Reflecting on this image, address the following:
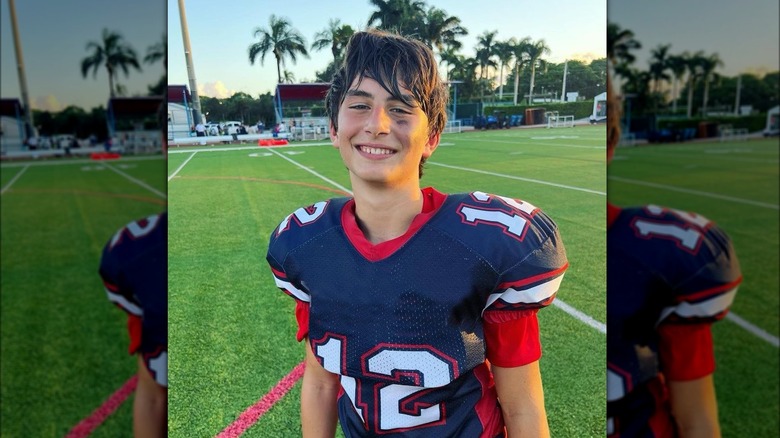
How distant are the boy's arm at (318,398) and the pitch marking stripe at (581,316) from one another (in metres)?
0.33

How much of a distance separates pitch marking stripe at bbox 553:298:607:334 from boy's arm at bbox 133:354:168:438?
558 mm

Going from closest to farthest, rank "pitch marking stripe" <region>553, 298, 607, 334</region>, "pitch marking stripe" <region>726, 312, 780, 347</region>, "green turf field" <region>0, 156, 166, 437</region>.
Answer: "pitch marking stripe" <region>553, 298, 607, 334</region>
"green turf field" <region>0, 156, 166, 437</region>
"pitch marking stripe" <region>726, 312, 780, 347</region>

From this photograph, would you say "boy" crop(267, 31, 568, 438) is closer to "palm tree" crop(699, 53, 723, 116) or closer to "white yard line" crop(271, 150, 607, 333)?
"white yard line" crop(271, 150, 607, 333)

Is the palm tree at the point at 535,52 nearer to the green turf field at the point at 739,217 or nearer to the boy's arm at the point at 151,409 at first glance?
the green turf field at the point at 739,217

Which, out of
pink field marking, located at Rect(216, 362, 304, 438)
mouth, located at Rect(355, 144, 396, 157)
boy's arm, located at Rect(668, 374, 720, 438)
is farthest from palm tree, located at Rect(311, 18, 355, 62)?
boy's arm, located at Rect(668, 374, 720, 438)

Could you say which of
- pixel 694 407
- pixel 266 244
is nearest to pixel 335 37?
pixel 266 244

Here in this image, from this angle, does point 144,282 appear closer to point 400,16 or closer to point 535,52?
point 400,16

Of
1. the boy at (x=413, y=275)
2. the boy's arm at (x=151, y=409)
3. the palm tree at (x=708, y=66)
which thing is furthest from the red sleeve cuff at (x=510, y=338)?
the boy's arm at (x=151, y=409)

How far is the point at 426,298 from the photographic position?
0.56m

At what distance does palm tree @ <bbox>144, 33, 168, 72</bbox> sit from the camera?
1.98ft

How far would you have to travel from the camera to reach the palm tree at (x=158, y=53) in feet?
1.98

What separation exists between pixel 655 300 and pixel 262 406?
0.55m

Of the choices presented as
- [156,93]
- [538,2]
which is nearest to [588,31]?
[538,2]

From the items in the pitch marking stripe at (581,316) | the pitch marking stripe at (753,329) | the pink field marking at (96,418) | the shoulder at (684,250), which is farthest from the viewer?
the pink field marking at (96,418)
